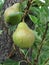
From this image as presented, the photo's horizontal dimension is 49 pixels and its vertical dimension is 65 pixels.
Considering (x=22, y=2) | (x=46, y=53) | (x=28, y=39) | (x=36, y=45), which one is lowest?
(x=46, y=53)

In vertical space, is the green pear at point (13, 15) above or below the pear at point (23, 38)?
above

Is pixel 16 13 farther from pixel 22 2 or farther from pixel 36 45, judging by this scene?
pixel 36 45

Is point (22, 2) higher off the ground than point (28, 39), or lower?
higher

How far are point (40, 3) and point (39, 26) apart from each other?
28 cm

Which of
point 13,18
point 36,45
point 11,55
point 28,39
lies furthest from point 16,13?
point 11,55

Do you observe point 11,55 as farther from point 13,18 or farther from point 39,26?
point 13,18

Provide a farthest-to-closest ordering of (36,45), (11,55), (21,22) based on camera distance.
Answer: (11,55), (36,45), (21,22)

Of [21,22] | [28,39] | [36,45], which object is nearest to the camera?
[28,39]

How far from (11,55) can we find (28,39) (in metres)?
0.57

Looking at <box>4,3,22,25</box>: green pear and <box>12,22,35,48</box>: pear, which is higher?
<box>4,3,22,25</box>: green pear

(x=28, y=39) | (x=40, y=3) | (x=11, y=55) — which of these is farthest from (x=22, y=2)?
(x=11, y=55)

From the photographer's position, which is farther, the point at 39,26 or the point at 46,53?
the point at 46,53

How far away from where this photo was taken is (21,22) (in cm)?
103

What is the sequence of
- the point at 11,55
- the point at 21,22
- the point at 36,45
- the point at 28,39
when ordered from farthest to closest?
the point at 11,55
the point at 36,45
the point at 21,22
the point at 28,39
